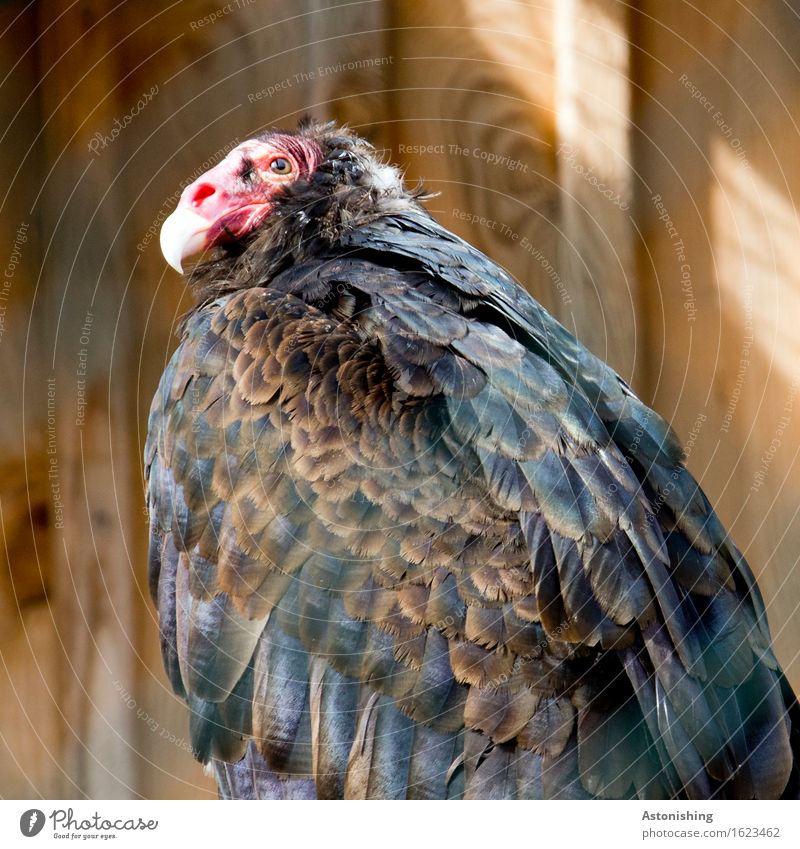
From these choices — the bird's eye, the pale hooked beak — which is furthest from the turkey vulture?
the bird's eye

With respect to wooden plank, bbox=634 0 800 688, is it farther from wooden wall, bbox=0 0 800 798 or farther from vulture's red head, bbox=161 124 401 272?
vulture's red head, bbox=161 124 401 272

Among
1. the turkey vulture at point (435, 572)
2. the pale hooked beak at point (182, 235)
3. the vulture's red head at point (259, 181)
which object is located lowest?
the turkey vulture at point (435, 572)

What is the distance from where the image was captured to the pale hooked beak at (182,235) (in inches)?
46.8

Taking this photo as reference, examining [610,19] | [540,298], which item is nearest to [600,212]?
[540,298]

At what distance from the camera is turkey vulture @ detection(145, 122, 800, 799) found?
0.99 metres

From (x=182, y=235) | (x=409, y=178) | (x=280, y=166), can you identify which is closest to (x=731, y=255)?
(x=409, y=178)

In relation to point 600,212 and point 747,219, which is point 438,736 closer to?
point 600,212

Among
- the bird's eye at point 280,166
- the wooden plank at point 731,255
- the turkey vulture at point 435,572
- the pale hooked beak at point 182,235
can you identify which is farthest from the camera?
the wooden plank at point 731,255

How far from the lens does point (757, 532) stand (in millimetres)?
1449

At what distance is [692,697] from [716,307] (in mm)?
692

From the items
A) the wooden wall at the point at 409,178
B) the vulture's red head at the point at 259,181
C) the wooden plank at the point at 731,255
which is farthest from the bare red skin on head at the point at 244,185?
the wooden plank at the point at 731,255

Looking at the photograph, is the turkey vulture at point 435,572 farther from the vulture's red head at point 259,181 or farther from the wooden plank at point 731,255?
the wooden plank at point 731,255

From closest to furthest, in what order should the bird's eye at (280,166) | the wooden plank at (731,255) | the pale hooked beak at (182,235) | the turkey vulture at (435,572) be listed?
the turkey vulture at (435,572) → the pale hooked beak at (182,235) → the bird's eye at (280,166) → the wooden plank at (731,255)

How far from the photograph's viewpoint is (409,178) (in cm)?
145
